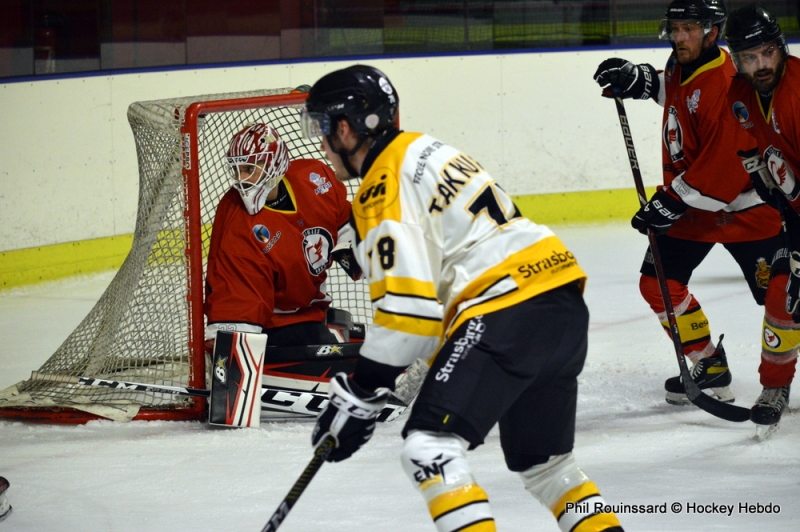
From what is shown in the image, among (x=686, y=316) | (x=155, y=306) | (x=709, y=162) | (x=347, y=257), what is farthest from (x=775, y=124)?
(x=155, y=306)

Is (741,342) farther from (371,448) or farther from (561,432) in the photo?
(561,432)

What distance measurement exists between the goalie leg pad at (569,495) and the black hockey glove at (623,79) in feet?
5.86

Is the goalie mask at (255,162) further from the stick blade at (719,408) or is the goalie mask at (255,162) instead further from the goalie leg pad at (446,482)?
the goalie leg pad at (446,482)

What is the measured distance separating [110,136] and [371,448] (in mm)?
3104

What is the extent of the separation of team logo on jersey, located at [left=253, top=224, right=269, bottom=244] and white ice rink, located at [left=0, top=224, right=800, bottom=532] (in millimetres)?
566

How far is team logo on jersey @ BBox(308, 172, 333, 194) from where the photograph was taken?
338cm

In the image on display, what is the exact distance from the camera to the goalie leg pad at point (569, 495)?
74.8 inches

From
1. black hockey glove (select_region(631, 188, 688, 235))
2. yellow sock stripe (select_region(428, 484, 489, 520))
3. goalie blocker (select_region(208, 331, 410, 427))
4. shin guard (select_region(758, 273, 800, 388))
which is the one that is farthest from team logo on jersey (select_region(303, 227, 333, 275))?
yellow sock stripe (select_region(428, 484, 489, 520))

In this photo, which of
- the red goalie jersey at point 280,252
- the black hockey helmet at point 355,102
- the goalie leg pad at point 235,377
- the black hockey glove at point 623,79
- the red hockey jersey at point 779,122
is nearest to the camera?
the black hockey helmet at point 355,102

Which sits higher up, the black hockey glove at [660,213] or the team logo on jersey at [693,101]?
the team logo on jersey at [693,101]

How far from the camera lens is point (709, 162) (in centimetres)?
315

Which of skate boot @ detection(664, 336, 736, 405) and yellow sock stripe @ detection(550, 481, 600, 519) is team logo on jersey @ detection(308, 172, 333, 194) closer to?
skate boot @ detection(664, 336, 736, 405)

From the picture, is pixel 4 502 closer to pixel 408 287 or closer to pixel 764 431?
pixel 408 287

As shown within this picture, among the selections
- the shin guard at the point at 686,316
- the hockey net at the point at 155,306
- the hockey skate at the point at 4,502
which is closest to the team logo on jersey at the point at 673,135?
the shin guard at the point at 686,316
